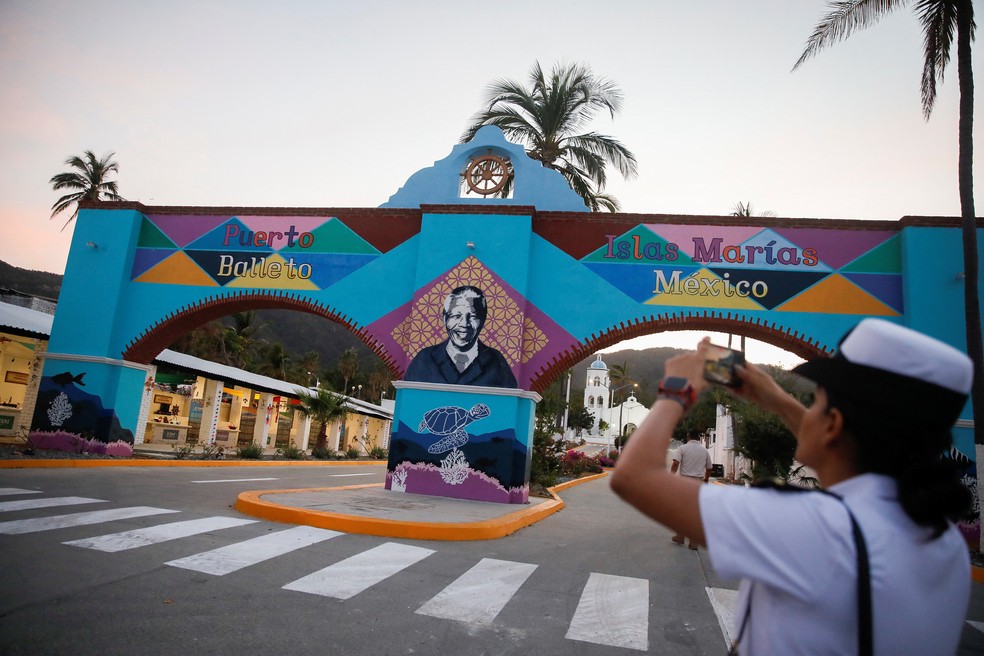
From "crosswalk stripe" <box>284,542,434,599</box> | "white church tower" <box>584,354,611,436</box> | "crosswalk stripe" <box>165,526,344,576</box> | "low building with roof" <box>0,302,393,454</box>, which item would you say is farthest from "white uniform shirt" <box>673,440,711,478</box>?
"white church tower" <box>584,354,611,436</box>

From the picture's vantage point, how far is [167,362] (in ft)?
73.6

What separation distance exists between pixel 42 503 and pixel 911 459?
31.2 ft

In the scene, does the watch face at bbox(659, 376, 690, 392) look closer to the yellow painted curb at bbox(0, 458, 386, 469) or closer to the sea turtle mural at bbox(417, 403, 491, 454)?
the sea turtle mural at bbox(417, 403, 491, 454)

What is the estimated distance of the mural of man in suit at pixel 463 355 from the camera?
43.5 ft

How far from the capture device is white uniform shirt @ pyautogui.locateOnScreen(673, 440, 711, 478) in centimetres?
1027

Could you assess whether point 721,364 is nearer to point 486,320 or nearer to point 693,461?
point 693,461

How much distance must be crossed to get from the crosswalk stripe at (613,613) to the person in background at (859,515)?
10.8 ft

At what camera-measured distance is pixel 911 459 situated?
1.43 meters

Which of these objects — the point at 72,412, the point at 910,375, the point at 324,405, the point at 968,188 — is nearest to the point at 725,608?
the point at 910,375

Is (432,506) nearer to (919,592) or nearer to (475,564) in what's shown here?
(475,564)

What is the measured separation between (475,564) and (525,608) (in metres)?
1.73

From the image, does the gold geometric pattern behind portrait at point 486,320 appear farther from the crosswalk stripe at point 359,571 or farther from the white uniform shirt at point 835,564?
the white uniform shirt at point 835,564

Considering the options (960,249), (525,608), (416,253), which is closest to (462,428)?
(416,253)

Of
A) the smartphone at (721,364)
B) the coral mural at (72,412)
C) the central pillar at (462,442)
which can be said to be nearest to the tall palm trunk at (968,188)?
the central pillar at (462,442)
